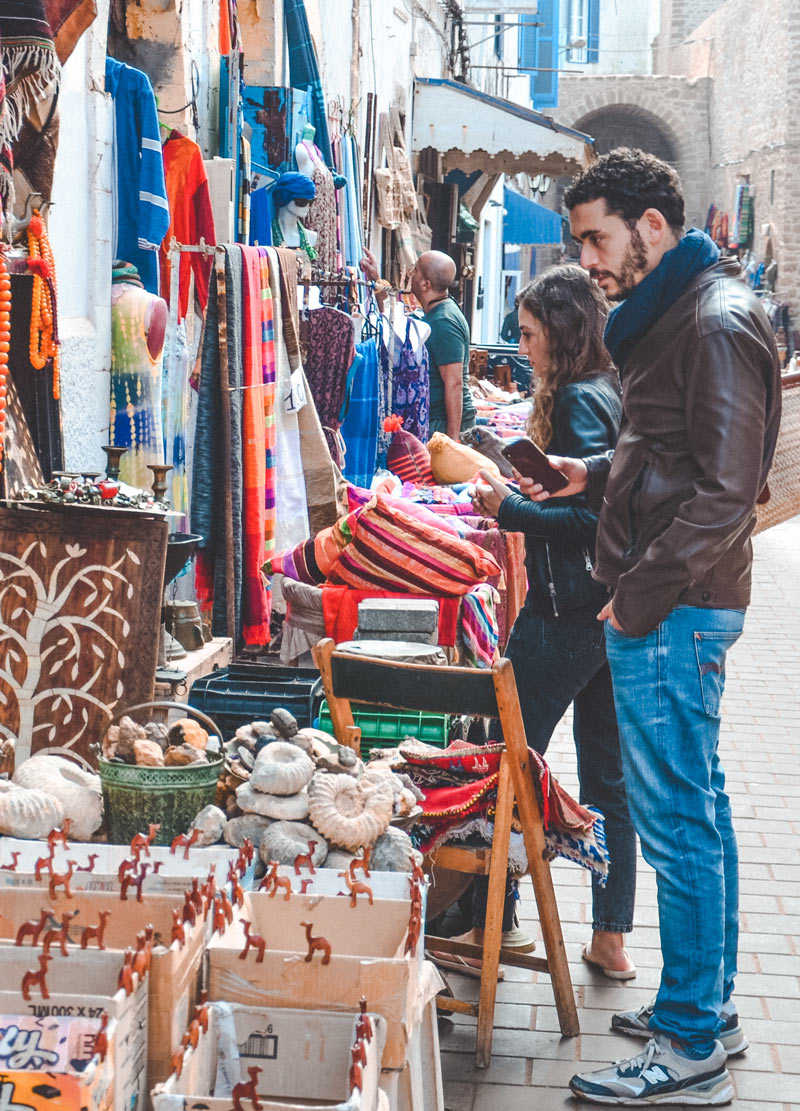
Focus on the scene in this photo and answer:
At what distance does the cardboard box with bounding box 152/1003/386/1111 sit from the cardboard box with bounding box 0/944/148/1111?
0.10 meters

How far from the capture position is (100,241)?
178 inches

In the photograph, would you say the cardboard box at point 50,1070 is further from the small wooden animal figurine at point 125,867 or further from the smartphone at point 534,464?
the smartphone at point 534,464

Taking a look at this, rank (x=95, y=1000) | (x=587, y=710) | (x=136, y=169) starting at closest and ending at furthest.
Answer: (x=95, y=1000)
(x=587, y=710)
(x=136, y=169)

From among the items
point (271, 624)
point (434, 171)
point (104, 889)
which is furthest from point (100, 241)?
point (434, 171)

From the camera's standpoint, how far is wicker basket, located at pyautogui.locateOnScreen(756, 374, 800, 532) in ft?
24.0

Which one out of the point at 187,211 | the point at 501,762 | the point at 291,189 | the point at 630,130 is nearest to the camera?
the point at 501,762

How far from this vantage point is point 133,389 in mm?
4637

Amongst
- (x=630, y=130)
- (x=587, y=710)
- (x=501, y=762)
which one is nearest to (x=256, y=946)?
(x=501, y=762)

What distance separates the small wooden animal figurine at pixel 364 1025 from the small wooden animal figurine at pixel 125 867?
18.6 inches

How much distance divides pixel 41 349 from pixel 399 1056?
229cm

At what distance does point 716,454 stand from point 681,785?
739mm

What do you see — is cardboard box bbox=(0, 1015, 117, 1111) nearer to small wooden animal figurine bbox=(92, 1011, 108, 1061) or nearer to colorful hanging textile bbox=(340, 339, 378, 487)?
small wooden animal figurine bbox=(92, 1011, 108, 1061)

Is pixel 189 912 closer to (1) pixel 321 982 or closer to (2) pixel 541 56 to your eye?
(1) pixel 321 982

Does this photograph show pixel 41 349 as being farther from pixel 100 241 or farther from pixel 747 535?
pixel 747 535
